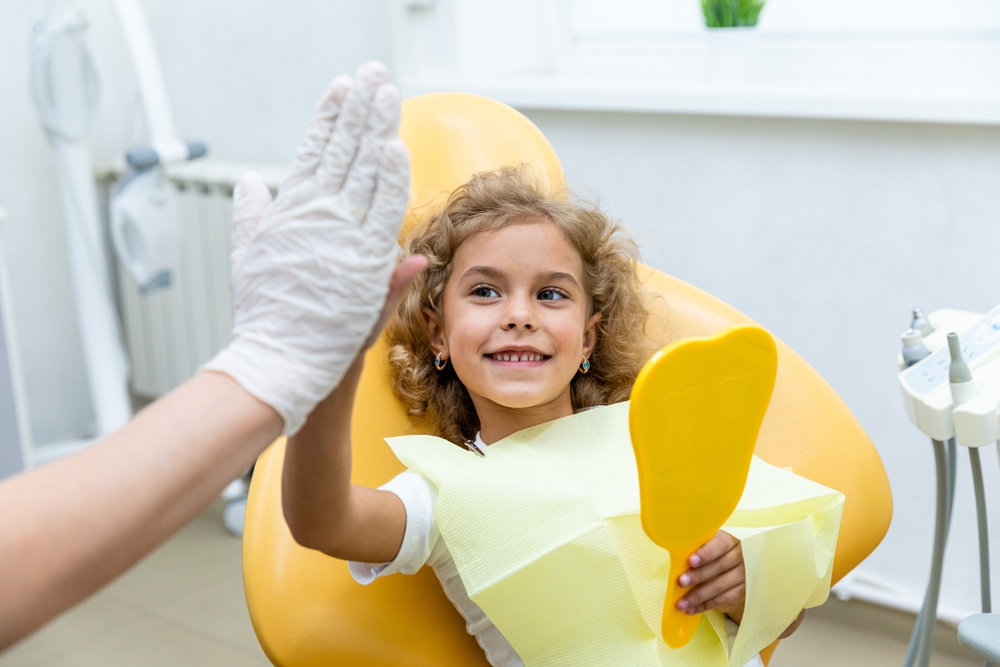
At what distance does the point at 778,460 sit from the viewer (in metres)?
1.12

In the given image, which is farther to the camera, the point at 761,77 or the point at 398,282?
the point at 761,77

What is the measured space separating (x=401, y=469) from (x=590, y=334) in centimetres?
29

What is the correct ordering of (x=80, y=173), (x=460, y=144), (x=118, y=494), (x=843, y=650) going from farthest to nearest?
(x=80, y=173) → (x=843, y=650) → (x=460, y=144) → (x=118, y=494)

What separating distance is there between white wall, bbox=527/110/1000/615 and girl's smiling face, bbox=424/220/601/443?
0.44 meters

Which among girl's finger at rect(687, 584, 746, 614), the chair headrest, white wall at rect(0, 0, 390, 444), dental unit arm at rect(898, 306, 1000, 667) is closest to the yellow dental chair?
the chair headrest

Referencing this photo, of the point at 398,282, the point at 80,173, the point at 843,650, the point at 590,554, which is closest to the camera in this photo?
the point at 398,282

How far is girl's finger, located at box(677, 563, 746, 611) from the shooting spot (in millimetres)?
864

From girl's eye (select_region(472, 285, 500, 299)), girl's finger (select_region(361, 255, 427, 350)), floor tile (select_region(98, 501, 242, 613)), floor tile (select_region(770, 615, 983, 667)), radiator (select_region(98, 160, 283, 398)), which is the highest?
girl's finger (select_region(361, 255, 427, 350))

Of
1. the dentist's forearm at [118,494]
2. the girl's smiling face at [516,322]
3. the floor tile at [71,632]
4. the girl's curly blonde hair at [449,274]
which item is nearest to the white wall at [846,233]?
the girl's curly blonde hair at [449,274]

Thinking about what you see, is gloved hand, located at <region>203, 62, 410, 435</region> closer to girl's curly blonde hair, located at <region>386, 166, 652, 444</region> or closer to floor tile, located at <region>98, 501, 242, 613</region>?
girl's curly blonde hair, located at <region>386, 166, 652, 444</region>

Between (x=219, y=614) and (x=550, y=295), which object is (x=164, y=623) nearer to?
(x=219, y=614)

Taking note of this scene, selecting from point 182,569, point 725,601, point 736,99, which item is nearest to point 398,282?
point 725,601

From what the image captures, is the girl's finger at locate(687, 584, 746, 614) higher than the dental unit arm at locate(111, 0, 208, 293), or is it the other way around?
the dental unit arm at locate(111, 0, 208, 293)

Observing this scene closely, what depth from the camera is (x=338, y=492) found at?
28.4 inches
